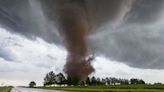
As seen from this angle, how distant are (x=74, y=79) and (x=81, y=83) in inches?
365

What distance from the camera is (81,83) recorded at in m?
176

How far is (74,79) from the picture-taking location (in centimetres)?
16800
